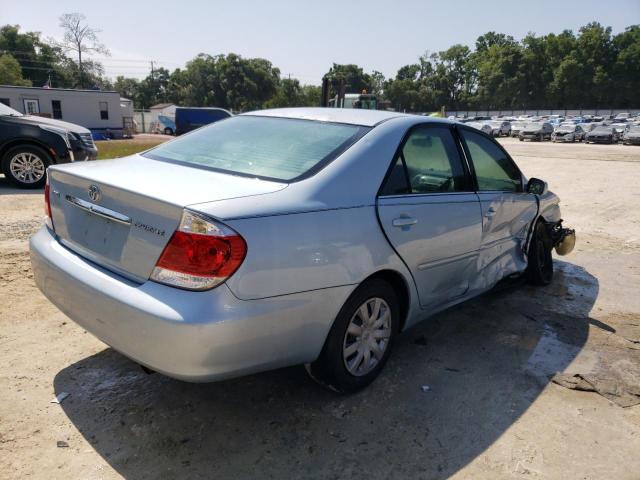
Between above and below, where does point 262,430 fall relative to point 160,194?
below

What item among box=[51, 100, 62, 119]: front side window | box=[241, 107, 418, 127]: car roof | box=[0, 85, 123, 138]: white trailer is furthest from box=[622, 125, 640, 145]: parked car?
box=[51, 100, 62, 119]: front side window

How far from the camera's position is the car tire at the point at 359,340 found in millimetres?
2635

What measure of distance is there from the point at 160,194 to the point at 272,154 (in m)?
0.82

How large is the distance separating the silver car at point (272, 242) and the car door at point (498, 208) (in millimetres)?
69

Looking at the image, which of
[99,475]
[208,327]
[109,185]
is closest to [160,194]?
[109,185]

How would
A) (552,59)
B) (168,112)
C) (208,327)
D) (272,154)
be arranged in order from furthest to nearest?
(552,59), (168,112), (272,154), (208,327)

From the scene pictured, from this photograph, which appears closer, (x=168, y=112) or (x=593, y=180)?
(x=593, y=180)

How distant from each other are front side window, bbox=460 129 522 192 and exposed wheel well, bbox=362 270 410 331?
1162 mm

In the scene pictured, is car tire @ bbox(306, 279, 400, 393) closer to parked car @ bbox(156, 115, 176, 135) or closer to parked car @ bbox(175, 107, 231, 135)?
parked car @ bbox(175, 107, 231, 135)

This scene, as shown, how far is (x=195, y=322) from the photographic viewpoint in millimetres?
2055

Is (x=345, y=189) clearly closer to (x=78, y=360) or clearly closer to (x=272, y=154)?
(x=272, y=154)

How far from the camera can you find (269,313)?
A: 223cm

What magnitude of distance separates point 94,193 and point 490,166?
2.97 m

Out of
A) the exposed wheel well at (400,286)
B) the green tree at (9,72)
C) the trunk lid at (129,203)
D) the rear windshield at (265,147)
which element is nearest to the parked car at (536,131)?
the rear windshield at (265,147)
